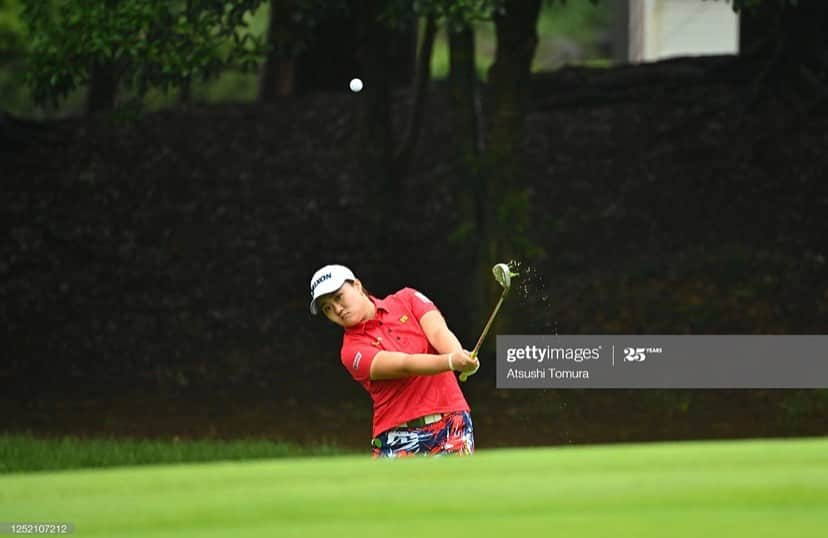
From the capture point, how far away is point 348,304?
7.20 metres

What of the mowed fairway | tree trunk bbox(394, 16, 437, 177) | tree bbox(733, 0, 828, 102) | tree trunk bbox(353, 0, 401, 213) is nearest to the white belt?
the mowed fairway

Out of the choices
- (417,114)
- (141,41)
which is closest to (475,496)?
(141,41)

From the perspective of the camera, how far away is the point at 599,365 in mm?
15352

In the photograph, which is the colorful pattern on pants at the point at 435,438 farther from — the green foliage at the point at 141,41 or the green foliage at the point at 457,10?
the green foliage at the point at 141,41

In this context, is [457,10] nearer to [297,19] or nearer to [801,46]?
[297,19]

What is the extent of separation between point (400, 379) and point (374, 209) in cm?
1117

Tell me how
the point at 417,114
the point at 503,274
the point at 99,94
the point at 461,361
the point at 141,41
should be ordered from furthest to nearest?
the point at 99,94 < the point at 417,114 < the point at 141,41 < the point at 503,274 < the point at 461,361

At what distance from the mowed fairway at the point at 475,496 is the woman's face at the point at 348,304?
1678 millimetres

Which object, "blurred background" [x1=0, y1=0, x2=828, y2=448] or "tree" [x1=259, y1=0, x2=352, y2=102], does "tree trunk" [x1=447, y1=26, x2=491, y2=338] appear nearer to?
"blurred background" [x1=0, y1=0, x2=828, y2=448]

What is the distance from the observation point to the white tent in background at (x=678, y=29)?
117 feet

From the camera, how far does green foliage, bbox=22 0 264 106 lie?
1354 cm

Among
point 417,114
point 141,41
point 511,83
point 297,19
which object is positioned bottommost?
point 417,114

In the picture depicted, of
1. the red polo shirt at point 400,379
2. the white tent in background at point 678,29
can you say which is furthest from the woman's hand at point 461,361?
the white tent in background at point 678,29

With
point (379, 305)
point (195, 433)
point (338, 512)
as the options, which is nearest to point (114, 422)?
point (195, 433)
